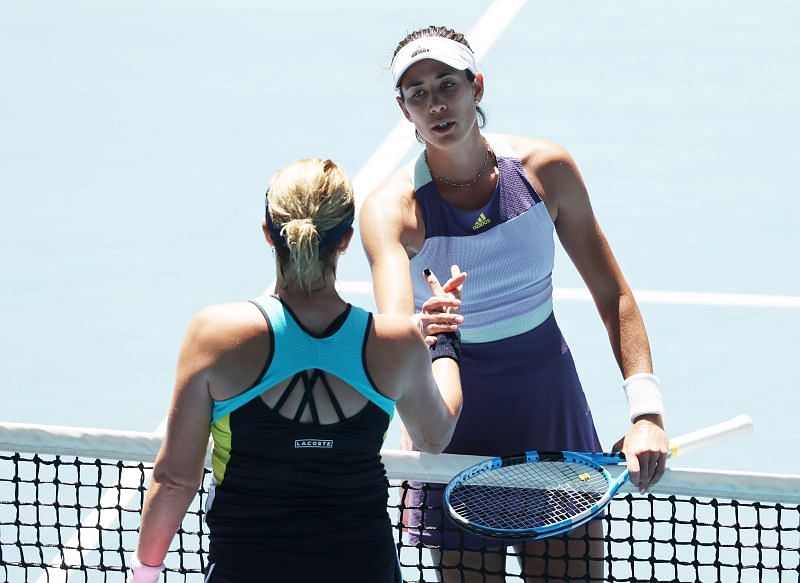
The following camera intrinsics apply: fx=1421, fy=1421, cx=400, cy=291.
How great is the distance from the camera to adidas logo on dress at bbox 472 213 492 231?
365 cm

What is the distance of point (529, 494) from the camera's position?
11.1 ft

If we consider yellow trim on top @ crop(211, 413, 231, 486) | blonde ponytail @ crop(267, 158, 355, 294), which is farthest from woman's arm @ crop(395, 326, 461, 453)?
yellow trim on top @ crop(211, 413, 231, 486)

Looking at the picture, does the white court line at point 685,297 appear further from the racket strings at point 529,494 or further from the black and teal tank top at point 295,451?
the black and teal tank top at point 295,451

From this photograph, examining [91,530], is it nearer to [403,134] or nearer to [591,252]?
[591,252]

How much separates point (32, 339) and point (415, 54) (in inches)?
160

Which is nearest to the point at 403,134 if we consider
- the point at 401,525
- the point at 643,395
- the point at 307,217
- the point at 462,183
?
the point at 462,183

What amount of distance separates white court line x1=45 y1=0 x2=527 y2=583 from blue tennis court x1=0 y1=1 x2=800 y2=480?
3 cm

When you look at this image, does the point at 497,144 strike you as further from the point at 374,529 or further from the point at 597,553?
the point at 374,529

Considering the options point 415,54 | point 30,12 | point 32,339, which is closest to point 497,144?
point 415,54

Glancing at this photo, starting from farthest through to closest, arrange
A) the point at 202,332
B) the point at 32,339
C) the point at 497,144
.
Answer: the point at 32,339 < the point at 497,144 < the point at 202,332

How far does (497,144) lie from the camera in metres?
3.82

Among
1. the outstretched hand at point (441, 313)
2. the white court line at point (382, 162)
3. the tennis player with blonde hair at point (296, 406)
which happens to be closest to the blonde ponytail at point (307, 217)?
the tennis player with blonde hair at point (296, 406)

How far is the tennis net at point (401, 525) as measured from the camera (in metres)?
3.39

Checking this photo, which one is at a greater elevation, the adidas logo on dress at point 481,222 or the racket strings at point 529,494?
the adidas logo on dress at point 481,222
